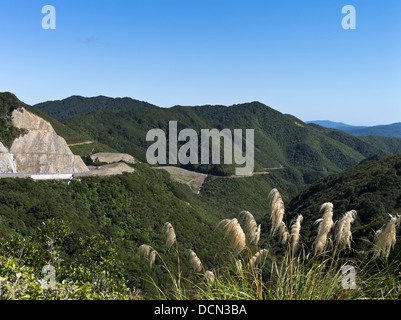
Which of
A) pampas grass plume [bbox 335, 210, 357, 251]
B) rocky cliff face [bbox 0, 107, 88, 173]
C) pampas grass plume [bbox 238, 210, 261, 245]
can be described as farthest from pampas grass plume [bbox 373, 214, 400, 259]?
rocky cliff face [bbox 0, 107, 88, 173]

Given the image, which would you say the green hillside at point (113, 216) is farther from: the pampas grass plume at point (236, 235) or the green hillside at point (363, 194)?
the green hillside at point (363, 194)

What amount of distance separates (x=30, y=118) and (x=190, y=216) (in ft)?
102

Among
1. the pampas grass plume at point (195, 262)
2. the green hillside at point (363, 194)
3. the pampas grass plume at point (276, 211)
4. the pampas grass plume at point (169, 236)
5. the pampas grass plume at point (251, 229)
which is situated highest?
the pampas grass plume at point (276, 211)

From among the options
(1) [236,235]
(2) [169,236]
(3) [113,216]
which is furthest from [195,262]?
(3) [113,216]

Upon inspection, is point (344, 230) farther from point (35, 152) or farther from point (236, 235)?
point (35, 152)

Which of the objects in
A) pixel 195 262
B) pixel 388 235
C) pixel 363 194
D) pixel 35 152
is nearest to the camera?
pixel 388 235

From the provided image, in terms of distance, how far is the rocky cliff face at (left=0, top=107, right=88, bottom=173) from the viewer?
1811 inches

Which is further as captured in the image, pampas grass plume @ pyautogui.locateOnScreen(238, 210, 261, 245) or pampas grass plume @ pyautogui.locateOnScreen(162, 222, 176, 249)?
pampas grass plume @ pyautogui.locateOnScreen(162, 222, 176, 249)

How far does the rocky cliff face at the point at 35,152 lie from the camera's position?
151 feet

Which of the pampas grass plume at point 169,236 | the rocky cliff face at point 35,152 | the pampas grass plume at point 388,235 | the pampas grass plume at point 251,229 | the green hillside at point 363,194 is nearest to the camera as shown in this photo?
the pampas grass plume at point 388,235

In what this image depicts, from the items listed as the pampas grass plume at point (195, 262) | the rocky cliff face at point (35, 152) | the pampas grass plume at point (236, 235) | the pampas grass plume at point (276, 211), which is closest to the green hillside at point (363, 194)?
the rocky cliff face at point (35, 152)

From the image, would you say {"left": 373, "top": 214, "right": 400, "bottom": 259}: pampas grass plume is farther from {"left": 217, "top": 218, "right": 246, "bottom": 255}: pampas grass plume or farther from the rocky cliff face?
the rocky cliff face

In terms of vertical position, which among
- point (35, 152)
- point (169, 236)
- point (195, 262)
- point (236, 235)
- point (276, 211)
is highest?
point (35, 152)

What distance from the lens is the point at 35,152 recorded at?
48.8m
